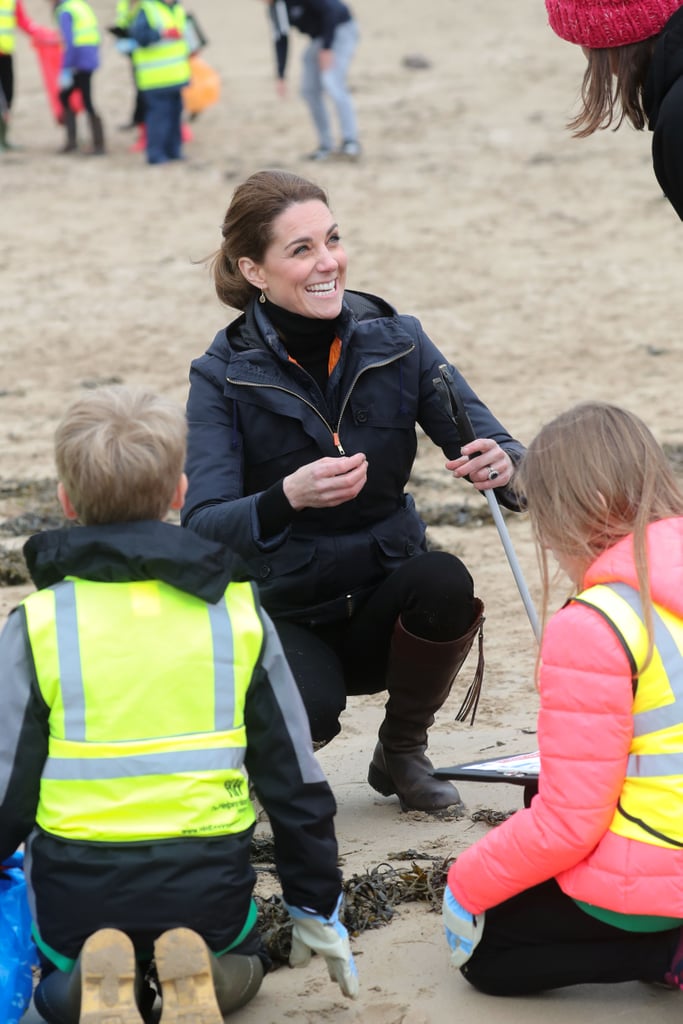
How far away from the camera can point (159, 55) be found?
521 inches

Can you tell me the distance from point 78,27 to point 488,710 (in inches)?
428

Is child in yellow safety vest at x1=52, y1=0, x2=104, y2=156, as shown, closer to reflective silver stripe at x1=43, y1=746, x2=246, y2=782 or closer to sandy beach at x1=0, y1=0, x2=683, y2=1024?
sandy beach at x1=0, y1=0, x2=683, y2=1024

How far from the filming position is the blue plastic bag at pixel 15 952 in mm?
2451

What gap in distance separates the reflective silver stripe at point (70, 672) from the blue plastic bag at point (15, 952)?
0.39 meters

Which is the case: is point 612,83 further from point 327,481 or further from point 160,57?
point 160,57

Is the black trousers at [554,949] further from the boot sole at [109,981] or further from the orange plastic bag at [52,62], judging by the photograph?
the orange plastic bag at [52,62]

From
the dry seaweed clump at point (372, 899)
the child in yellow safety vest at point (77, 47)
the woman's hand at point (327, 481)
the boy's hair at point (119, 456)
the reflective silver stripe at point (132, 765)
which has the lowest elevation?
the child in yellow safety vest at point (77, 47)

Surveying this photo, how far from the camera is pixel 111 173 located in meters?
13.4

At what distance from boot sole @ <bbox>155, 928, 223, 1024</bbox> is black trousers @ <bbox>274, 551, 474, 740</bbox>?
1076 millimetres

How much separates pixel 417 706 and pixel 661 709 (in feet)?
3.88

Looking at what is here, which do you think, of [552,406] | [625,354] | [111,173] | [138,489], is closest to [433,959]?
[138,489]

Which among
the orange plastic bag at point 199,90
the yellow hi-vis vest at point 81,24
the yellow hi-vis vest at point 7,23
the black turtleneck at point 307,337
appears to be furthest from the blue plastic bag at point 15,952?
the orange plastic bag at point 199,90

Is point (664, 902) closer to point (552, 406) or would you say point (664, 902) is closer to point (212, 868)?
point (212, 868)

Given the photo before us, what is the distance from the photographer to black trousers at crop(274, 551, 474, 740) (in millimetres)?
3338
